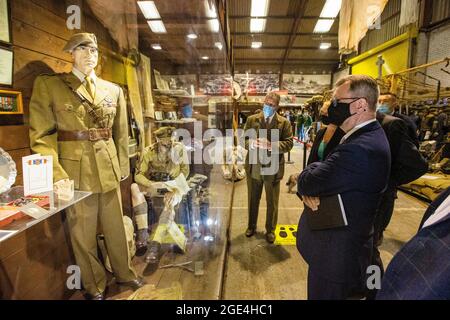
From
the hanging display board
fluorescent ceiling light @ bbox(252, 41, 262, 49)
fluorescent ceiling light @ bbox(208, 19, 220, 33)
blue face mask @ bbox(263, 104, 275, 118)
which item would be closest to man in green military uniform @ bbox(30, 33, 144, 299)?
blue face mask @ bbox(263, 104, 275, 118)

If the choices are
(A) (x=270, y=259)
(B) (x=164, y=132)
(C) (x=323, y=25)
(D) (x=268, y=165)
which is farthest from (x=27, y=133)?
(C) (x=323, y=25)

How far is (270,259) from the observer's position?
2.35 metres

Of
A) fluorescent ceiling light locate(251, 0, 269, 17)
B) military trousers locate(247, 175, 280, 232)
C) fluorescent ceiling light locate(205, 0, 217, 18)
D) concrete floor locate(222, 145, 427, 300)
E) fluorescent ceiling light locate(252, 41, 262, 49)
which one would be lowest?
concrete floor locate(222, 145, 427, 300)

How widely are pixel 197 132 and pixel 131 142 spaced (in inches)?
48.1

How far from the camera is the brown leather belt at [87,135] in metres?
1.33

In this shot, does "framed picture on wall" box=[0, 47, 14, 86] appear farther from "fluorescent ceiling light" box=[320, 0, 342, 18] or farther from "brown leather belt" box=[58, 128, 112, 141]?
"fluorescent ceiling light" box=[320, 0, 342, 18]

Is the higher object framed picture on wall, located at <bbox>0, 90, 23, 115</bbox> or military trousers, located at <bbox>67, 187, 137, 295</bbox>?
framed picture on wall, located at <bbox>0, 90, 23, 115</bbox>

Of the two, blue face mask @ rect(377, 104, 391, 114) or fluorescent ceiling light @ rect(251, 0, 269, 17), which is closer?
blue face mask @ rect(377, 104, 391, 114)

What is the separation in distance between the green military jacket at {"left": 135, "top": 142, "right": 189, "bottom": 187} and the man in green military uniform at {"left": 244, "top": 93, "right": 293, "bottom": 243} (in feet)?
2.57

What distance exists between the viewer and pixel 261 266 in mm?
2240

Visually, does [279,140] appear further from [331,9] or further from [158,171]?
[331,9]

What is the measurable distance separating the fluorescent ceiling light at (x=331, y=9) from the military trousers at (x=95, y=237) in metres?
9.02

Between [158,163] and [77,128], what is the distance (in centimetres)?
102

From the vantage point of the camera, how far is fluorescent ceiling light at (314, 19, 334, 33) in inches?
344
